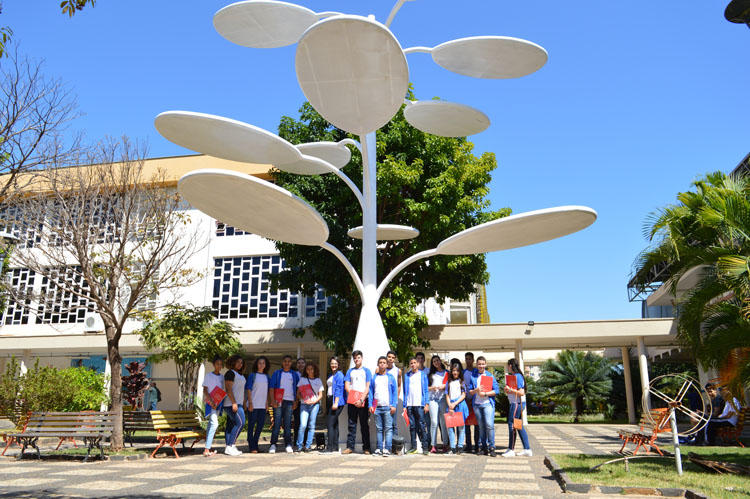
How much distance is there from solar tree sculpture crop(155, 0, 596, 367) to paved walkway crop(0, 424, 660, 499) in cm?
308

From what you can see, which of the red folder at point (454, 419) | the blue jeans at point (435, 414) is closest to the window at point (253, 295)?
the blue jeans at point (435, 414)

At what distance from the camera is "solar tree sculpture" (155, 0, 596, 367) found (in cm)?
863

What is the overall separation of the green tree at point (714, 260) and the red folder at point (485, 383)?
11.1ft

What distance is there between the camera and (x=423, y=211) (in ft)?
53.7

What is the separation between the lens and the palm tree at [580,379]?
2747cm

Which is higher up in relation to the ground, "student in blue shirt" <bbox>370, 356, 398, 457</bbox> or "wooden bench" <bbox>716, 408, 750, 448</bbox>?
"student in blue shirt" <bbox>370, 356, 398, 457</bbox>

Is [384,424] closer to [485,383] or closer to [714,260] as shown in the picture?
[485,383]

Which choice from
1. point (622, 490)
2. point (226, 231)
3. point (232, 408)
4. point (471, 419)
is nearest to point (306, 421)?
point (232, 408)

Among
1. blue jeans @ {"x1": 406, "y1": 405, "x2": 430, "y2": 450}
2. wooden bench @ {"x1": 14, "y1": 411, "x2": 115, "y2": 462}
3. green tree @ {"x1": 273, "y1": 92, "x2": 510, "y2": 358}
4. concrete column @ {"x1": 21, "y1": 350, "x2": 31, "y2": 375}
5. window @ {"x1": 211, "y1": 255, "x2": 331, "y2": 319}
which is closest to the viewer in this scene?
wooden bench @ {"x1": 14, "y1": 411, "x2": 115, "y2": 462}

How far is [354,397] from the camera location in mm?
10031

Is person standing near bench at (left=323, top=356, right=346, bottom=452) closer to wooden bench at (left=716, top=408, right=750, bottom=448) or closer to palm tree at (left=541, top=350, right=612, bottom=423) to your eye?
wooden bench at (left=716, top=408, right=750, bottom=448)

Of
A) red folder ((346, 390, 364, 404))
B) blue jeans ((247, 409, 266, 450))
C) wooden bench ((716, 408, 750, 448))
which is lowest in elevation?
wooden bench ((716, 408, 750, 448))

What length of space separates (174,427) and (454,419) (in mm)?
4956

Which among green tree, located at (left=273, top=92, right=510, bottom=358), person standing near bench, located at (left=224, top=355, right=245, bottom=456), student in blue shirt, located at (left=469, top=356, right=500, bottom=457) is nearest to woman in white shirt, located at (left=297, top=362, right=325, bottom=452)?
person standing near bench, located at (left=224, top=355, right=245, bottom=456)
